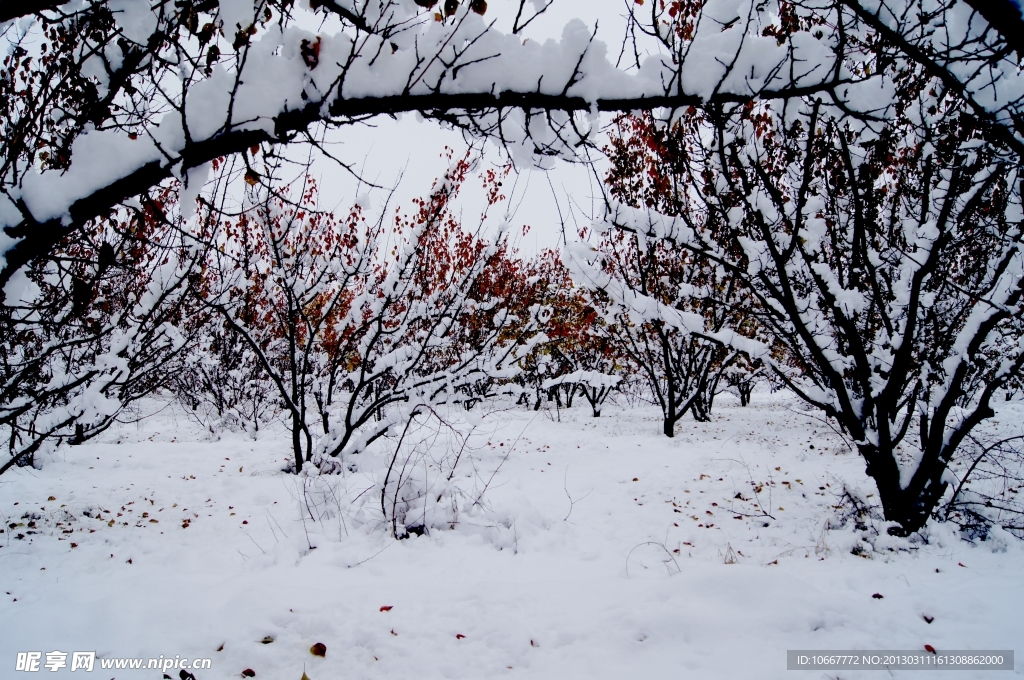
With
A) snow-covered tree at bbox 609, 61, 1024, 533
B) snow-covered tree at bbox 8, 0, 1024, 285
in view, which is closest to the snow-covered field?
snow-covered tree at bbox 609, 61, 1024, 533

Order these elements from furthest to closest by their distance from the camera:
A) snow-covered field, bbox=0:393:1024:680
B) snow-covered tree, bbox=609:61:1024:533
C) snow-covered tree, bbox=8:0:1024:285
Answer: snow-covered tree, bbox=609:61:1024:533 < snow-covered field, bbox=0:393:1024:680 < snow-covered tree, bbox=8:0:1024:285

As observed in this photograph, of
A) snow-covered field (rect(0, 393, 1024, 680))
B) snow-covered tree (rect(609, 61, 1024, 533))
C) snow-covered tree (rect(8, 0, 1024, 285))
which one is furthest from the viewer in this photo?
snow-covered tree (rect(609, 61, 1024, 533))

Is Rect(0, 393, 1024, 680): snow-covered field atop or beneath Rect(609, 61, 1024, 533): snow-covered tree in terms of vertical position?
beneath

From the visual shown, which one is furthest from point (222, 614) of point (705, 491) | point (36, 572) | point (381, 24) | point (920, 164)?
point (920, 164)

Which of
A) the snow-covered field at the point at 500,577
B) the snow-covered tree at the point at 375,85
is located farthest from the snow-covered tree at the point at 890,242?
the snow-covered tree at the point at 375,85

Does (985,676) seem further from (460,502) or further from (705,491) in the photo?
(460,502)

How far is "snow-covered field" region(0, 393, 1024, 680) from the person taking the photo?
2379mm

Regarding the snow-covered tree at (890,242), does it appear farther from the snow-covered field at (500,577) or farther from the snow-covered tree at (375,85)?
the snow-covered tree at (375,85)

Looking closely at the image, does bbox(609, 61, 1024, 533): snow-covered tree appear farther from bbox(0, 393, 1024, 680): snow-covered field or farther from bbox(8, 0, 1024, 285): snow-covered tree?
bbox(8, 0, 1024, 285): snow-covered tree

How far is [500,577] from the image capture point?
3.22 m

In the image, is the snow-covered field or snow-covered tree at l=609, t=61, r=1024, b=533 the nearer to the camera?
the snow-covered field

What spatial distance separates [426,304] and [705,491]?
443cm

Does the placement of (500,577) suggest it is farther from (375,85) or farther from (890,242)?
(890,242)

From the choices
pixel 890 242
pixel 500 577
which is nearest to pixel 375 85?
pixel 500 577
